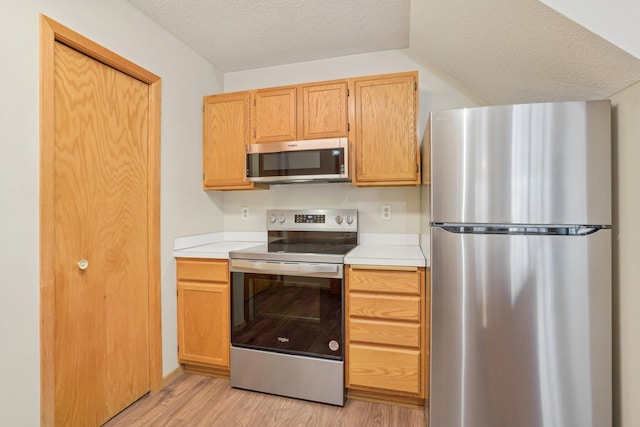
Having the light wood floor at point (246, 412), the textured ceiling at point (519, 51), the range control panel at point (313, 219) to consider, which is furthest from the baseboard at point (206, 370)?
the textured ceiling at point (519, 51)

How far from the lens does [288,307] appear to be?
1.93 meters

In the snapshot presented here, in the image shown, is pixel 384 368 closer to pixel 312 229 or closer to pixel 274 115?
pixel 312 229

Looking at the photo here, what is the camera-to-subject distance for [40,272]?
53.3 inches

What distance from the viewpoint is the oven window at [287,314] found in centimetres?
184

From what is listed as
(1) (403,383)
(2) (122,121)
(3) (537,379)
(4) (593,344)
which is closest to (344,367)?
(1) (403,383)

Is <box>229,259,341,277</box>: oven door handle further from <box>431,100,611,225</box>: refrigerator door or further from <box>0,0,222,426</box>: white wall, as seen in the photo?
<box>0,0,222,426</box>: white wall

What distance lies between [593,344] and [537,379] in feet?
0.87

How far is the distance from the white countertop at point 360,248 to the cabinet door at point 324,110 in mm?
835

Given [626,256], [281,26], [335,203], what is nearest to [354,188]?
[335,203]

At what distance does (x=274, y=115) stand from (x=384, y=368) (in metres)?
1.85

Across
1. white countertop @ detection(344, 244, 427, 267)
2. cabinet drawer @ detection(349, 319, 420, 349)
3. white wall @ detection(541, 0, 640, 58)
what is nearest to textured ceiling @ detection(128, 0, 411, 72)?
white wall @ detection(541, 0, 640, 58)

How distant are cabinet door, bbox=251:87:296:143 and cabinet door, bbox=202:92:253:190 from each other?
8 cm

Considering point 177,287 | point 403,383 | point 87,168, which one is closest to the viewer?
point 87,168

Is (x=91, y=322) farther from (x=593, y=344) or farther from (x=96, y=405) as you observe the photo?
(x=593, y=344)
